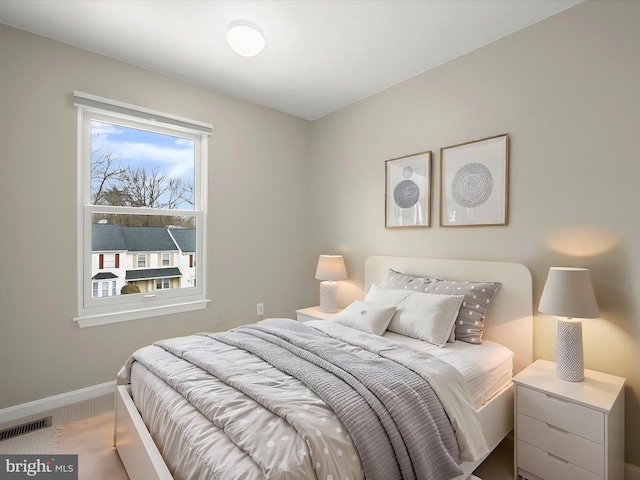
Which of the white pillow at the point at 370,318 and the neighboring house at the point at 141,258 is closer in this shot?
the white pillow at the point at 370,318

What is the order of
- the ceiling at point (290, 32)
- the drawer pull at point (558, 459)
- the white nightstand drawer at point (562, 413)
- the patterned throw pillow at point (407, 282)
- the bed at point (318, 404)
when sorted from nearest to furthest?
the bed at point (318, 404) < the white nightstand drawer at point (562, 413) < the drawer pull at point (558, 459) < the ceiling at point (290, 32) < the patterned throw pillow at point (407, 282)

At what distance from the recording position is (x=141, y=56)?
2.65 metres

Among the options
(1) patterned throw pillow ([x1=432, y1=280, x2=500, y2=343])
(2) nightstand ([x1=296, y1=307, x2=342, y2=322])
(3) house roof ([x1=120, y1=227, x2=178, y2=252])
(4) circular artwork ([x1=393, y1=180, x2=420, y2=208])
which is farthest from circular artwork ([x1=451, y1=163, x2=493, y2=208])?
(3) house roof ([x1=120, y1=227, x2=178, y2=252])

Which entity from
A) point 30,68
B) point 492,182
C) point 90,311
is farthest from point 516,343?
point 30,68

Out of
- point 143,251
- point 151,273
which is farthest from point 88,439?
point 143,251

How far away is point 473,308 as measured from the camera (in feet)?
7.38

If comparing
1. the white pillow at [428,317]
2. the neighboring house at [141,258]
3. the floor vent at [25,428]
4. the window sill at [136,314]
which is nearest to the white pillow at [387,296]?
the white pillow at [428,317]

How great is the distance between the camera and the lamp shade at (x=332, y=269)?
3.33m

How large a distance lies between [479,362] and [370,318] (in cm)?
72

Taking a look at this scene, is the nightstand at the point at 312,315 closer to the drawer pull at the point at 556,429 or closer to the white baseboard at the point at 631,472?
the drawer pull at the point at 556,429

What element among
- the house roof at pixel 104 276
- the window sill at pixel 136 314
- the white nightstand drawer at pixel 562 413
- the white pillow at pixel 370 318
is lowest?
the white nightstand drawer at pixel 562 413

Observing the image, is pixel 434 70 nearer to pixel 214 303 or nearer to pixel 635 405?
pixel 635 405

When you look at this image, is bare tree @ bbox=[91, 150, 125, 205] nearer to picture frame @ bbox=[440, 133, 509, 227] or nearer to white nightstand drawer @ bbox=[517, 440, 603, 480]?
picture frame @ bbox=[440, 133, 509, 227]

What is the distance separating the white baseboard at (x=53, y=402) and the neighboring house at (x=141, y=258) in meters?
0.73
